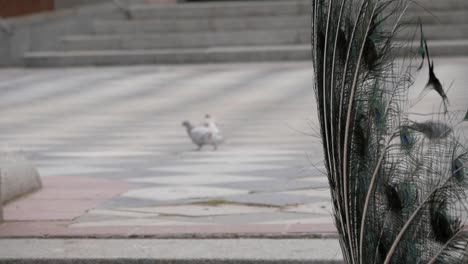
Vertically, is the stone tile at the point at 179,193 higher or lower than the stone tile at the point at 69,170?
higher

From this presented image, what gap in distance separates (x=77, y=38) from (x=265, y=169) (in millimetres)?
15865

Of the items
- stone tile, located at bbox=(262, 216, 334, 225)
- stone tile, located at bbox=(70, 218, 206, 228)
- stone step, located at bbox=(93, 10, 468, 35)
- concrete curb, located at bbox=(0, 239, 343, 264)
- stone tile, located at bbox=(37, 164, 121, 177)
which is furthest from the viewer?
stone step, located at bbox=(93, 10, 468, 35)

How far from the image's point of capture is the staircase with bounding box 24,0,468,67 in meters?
22.1

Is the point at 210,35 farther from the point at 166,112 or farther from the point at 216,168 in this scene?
the point at 216,168

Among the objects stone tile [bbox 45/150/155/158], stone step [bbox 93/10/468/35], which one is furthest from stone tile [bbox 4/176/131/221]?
stone step [bbox 93/10/468/35]

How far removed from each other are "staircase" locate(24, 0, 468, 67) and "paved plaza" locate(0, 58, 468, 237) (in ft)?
3.37

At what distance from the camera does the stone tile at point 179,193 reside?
744 cm

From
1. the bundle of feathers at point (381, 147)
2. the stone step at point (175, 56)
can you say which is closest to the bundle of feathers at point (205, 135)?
the bundle of feathers at point (381, 147)

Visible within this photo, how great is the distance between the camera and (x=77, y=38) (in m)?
24.2

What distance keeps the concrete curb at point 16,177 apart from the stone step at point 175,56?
46.0 ft

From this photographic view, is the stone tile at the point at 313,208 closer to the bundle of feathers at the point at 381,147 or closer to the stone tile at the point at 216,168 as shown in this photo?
the stone tile at the point at 216,168

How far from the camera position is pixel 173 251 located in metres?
5.59

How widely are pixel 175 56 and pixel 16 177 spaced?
15.0 m

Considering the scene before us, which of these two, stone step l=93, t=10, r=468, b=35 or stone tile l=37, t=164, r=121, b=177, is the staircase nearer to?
stone step l=93, t=10, r=468, b=35
